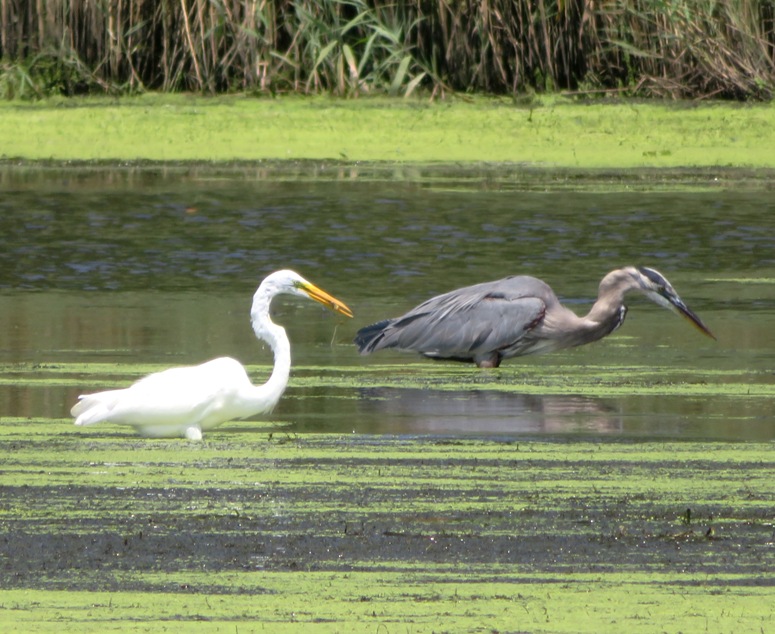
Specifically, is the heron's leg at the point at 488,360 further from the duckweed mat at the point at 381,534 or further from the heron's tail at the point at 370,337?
the duckweed mat at the point at 381,534

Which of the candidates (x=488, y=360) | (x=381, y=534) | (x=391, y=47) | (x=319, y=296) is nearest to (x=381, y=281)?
(x=488, y=360)

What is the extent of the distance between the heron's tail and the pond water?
0.20ft

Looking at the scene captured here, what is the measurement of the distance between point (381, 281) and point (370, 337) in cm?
209

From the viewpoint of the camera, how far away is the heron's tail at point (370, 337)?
7691 millimetres

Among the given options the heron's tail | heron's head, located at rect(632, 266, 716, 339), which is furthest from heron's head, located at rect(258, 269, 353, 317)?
heron's head, located at rect(632, 266, 716, 339)

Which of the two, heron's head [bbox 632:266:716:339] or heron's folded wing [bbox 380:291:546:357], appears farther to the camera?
heron's head [bbox 632:266:716:339]

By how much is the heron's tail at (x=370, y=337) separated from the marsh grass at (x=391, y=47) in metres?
8.26

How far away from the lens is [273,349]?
6.43 m

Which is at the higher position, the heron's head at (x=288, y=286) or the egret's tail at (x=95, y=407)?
the heron's head at (x=288, y=286)

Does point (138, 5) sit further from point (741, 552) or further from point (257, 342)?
point (741, 552)

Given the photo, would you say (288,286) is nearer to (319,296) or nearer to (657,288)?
(319,296)

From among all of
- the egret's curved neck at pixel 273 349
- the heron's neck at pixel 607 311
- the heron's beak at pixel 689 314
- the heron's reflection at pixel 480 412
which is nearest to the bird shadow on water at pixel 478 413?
the heron's reflection at pixel 480 412

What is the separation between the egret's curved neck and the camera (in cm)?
604

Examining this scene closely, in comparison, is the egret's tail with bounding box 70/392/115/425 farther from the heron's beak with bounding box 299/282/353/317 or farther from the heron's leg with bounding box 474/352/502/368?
the heron's leg with bounding box 474/352/502/368
